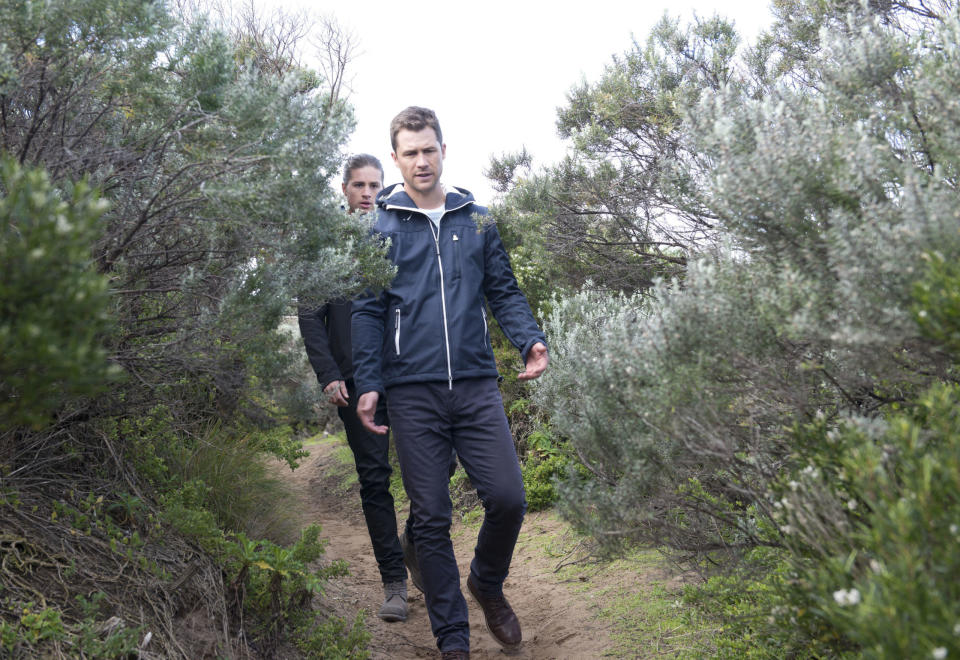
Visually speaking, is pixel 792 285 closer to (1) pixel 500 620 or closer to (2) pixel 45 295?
(2) pixel 45 295

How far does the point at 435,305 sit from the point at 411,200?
2.17 feet

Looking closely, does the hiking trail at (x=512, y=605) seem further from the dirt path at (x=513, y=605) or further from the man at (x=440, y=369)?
the man at (x=440, y=369)

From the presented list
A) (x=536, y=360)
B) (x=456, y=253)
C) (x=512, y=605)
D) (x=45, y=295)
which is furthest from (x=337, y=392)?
(x=45, y=295)

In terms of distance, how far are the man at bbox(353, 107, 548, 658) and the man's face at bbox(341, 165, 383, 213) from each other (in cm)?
125

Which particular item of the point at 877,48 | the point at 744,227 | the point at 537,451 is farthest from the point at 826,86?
the point at 537,451

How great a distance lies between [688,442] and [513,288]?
179cm

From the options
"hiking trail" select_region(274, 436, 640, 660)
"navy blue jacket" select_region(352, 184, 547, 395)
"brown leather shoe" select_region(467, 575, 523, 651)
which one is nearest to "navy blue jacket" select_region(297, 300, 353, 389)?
"navy blue jacket" select_region(352, 184, 547, 395)

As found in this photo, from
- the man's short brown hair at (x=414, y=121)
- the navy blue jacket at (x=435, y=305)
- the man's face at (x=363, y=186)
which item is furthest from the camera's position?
the man's face at (x=363, y=186)

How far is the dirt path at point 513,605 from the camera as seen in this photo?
4.21m

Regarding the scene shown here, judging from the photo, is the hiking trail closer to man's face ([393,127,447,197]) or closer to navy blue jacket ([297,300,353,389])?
navy blue jacket ([297,300,353,389])

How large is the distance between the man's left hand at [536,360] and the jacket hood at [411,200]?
91 cm

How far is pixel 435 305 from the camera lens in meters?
3.88

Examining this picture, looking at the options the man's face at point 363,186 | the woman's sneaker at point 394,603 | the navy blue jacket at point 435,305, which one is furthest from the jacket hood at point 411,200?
the woman's sneaker at point 394,603

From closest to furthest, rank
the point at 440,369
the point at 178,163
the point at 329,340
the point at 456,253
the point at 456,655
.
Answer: the point at 178,163 < the point at 456,655 < the point at 440,369 < the point at 456,253 < the point at 329,340
